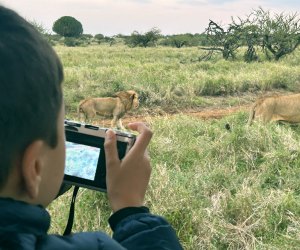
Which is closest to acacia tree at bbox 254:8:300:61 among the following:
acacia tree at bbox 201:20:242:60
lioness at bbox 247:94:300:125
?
acacia tree at bbox 201:20:242:60

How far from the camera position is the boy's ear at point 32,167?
0.88 metres

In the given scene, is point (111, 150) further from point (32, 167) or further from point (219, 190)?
point (219, 190)

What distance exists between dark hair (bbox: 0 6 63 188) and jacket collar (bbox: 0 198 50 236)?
47 millimetres

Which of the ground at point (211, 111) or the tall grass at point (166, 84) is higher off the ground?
the tall grass at point (166, 84)

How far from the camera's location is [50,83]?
0.89m

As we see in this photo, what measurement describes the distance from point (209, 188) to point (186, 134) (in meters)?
2.37

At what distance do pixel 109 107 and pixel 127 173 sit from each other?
301 inches

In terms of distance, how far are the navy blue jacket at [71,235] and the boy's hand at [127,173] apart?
0.06 m

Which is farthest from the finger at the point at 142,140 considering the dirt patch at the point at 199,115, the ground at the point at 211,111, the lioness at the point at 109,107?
the dirt patch at the point at 199,115

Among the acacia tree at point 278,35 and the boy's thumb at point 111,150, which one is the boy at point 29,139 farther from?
the acacia tree at point 278,35

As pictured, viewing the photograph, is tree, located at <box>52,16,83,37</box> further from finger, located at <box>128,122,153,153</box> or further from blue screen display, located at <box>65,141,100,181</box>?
finger, located at <box>128,122,153,153</box>

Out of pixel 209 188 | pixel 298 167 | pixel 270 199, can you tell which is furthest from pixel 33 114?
pixel 298 167

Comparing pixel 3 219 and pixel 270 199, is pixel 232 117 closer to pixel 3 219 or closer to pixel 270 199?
pixel 270 199

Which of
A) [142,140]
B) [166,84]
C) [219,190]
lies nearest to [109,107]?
[166,84]
